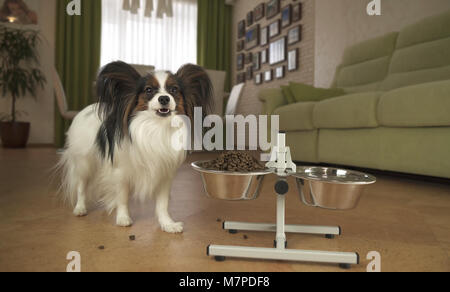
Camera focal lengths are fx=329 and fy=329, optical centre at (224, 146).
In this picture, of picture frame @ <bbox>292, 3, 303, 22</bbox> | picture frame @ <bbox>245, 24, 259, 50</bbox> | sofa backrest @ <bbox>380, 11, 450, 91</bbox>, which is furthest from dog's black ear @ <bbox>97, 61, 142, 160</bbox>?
picture frame @ <bbox>245, 24, 259, 50</bbox>

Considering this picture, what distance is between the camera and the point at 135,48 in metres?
6.73

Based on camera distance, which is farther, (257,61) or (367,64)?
(257,61)

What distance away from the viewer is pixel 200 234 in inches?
48.8

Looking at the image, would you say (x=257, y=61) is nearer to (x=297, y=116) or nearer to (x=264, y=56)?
(x=264, y=56)

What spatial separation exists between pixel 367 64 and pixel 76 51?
5216 millimetres

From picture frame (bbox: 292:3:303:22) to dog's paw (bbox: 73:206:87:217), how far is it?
4666mm

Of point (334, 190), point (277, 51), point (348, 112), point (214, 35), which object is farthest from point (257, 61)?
point (334, 190)

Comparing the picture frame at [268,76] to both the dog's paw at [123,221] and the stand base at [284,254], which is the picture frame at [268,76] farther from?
the stand base at [284,254]

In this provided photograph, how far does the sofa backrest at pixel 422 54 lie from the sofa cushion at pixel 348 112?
2.36ft

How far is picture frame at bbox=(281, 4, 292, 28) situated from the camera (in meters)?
5.41

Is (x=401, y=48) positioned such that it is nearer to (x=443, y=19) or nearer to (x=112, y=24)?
(x=443, y=19)

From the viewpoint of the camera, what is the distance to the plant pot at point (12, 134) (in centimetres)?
555
